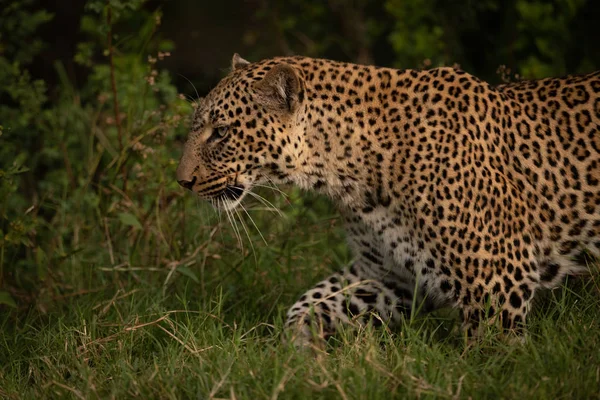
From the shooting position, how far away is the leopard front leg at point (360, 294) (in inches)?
228

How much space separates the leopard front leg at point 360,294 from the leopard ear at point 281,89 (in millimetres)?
849

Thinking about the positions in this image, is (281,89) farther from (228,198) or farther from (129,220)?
(129,220)

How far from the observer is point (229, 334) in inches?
222

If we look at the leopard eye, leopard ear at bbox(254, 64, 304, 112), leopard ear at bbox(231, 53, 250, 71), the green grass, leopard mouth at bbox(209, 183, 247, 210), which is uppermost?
leopard ear at bbox(231, 53, 250, 71)

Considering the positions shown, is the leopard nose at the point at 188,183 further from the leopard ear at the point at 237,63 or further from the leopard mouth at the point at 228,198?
the leopard ear at the point at 237,63

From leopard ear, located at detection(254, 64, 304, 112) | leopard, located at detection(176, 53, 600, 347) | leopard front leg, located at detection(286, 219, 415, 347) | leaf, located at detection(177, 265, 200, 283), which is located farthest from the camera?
leaf, located at detection(177, 265, 200, 283)

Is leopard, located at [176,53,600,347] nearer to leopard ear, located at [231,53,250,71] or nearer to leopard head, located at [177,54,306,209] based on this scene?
leopard head, located at [177,54,306,209]

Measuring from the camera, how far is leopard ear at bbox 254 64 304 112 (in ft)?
17.7

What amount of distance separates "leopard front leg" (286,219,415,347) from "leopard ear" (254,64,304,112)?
85 cm

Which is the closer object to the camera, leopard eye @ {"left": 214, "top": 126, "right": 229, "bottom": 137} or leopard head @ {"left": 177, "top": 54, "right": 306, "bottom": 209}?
leopard head @ {"left": 177, "top": 54, "right": 306, "bottom": 209}

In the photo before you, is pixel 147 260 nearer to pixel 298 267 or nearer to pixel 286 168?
pixel 298 267

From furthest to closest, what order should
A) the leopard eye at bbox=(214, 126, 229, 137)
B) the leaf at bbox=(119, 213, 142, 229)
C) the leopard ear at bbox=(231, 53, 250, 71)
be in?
the leaf at bbox=(119, 213, 142, 229), the leopard ear at bbox=(231, 53, 250, 71), the leopard eye at bbox=(214, 126, 229, 137)

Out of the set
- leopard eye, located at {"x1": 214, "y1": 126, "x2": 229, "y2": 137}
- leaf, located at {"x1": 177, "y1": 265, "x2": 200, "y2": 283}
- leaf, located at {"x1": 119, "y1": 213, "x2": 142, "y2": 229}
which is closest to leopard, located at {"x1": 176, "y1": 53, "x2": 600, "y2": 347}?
leopard eye, located at {"x1": 214, "y1": 126, "x2": 229, "y2": 137}

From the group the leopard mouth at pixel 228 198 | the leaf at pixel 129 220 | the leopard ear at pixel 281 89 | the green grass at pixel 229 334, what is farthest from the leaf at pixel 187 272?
the leopard ear at pixel 281 89
